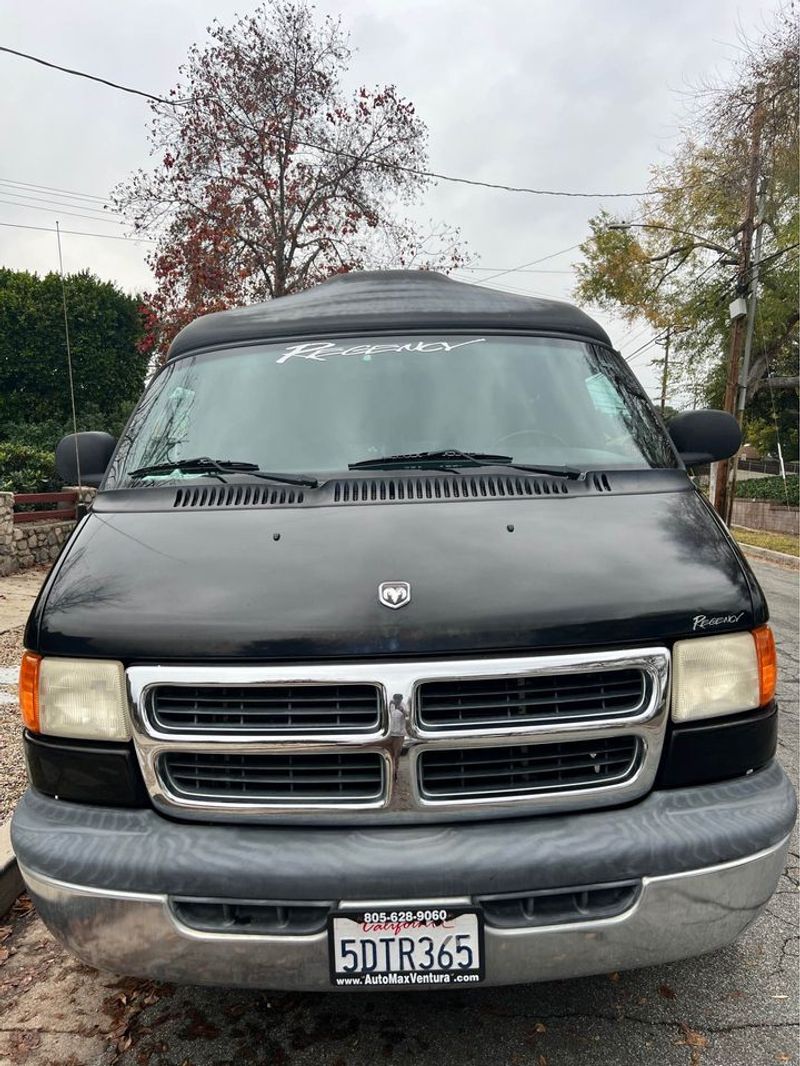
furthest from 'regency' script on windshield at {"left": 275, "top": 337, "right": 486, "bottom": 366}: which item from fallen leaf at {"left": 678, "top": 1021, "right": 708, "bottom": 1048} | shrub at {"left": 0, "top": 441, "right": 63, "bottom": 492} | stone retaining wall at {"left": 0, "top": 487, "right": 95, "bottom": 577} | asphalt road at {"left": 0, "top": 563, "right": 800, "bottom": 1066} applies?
shrub at {"left": 0, "top": 441, "right": 63, "bottom": 492}

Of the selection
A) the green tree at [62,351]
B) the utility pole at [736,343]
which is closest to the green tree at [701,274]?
the utility pole at [736,343]

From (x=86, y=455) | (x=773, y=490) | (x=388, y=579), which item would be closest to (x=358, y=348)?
(x=86, y=455)

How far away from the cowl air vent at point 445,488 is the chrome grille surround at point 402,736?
25.2 inches

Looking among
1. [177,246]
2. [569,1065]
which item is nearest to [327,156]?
[177,246]

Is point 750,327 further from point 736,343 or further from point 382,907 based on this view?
point 382,907

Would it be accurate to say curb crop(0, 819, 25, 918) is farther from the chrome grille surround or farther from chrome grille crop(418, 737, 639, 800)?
chrome grille crop(418, 737, 639, 800)

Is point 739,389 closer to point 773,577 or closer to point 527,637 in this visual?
point 773,577

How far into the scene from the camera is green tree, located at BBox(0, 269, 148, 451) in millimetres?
20188

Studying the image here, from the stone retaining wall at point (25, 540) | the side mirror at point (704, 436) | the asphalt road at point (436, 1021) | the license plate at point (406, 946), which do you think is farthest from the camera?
the stone retaining wall at point (25, 540)

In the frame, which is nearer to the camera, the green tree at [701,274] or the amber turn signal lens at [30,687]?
the amber turn signal lens at [30,687]

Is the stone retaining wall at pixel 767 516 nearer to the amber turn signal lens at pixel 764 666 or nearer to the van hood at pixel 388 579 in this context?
the amber turn signal lens at pixel 764 666

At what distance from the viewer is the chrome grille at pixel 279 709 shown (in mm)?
1964

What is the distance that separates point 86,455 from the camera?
137 inches

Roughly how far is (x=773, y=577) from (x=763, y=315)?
18.5 meters
